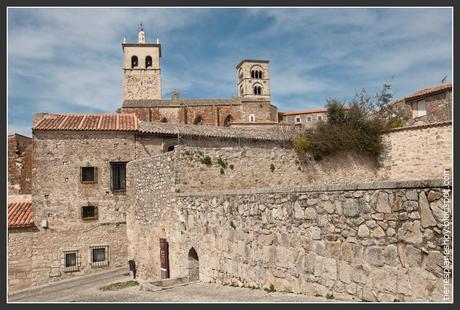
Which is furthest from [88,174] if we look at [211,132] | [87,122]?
[211,132]

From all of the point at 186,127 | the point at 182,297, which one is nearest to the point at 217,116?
the point at 186,127

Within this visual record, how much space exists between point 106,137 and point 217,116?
30359 mm

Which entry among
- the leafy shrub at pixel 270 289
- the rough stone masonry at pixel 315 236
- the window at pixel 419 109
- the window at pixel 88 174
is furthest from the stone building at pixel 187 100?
the leafy shrub at pixel 270 289

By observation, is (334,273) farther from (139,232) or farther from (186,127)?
(186,127)

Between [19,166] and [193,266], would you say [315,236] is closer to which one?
[193,266]

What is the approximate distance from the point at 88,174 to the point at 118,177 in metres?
1.32

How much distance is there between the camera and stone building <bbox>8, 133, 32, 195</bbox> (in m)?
20.8

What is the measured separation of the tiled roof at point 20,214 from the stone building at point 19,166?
131 cm

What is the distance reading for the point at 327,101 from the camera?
2155cm

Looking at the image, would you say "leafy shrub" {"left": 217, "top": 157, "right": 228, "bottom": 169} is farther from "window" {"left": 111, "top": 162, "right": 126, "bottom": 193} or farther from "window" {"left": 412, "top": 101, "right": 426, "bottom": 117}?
"window" {"left": 412, "top": 101, "right": 426, "bottom": 117}

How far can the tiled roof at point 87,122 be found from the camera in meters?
19.4

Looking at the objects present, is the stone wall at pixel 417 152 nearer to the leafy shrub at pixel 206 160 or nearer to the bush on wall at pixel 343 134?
the bush on wall at pixel 343 134

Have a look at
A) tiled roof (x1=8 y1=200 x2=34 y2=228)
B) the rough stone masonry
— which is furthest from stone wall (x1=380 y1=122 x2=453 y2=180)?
tiled roof (x1=8 y1=200 x2=34 y2=228)

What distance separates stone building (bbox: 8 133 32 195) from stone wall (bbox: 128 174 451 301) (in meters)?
12.7
